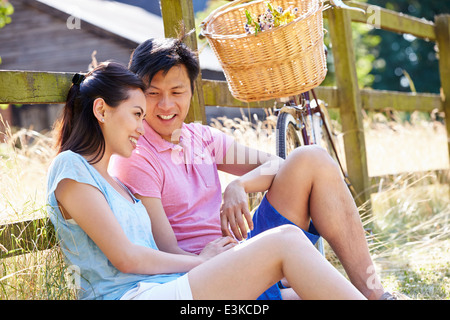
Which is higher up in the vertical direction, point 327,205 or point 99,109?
point 99,109

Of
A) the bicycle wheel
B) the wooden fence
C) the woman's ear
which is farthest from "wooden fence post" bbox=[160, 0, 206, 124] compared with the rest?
the woman's ear

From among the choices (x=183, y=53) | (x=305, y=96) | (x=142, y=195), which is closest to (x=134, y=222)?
(x=142, y=195)

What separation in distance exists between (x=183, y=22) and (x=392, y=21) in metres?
2.59

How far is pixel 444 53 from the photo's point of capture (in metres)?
5.57

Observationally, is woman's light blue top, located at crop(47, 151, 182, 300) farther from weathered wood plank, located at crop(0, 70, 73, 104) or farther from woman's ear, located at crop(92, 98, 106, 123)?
weathered wood plank, located at crop(0, 70, 73, 104)

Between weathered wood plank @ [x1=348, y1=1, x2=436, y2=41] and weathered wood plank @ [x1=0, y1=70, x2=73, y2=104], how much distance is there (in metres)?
2.42

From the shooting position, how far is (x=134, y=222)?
1896mm

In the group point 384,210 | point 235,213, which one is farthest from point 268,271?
point 384,210

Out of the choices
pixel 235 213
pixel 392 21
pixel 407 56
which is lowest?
pixel 235 213

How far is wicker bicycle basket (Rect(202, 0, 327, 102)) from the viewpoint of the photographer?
2387 mm

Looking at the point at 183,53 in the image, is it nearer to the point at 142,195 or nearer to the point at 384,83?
the point at 142,195

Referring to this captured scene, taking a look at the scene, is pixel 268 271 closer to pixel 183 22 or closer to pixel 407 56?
pixel 183 22

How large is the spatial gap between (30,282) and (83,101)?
637mm

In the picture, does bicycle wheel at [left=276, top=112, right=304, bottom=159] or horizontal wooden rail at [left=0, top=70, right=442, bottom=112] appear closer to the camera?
horizontal wooden rail at [left=0, top=70, right=442, bottom=112]
